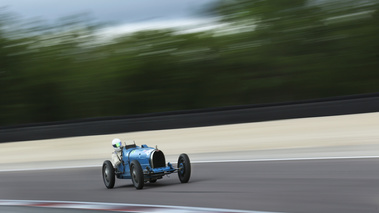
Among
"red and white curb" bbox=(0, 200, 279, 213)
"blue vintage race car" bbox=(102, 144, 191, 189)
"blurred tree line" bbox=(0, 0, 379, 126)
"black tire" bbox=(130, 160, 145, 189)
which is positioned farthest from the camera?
"blurred tree line" bbox=(0, 0, 379, 126)

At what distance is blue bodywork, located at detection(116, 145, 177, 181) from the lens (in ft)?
30.3

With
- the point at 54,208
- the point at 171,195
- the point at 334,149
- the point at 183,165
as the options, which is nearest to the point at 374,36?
the point at 334,149

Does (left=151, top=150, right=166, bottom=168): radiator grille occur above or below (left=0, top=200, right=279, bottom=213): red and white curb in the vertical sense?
above

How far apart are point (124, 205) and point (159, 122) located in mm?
6434

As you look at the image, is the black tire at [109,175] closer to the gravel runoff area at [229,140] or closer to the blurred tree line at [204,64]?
the gravel runoff area at [229,140]

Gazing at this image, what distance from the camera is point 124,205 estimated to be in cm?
766

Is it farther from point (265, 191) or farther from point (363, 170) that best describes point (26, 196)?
point (363, 170)

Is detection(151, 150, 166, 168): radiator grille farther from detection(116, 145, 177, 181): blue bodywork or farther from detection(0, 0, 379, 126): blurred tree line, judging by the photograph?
detection(0, 0, 379, 126): blurred tree line

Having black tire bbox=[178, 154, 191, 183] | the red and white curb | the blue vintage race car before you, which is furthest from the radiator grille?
the red and white curb

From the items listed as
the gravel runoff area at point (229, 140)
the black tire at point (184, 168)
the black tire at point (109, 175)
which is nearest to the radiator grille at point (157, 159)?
the black tire at point (184, 168)

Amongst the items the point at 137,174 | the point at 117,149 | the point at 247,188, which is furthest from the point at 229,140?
the point at 247,188

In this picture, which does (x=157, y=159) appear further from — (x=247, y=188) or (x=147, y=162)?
(x=247, y=188)

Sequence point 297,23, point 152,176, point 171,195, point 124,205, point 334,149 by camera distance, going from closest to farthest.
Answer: point 124,205 < point 171,195 < point 152,176 < point 334,149 < point 297,23

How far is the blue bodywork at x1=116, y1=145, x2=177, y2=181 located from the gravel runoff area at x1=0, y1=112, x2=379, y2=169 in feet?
12.3
